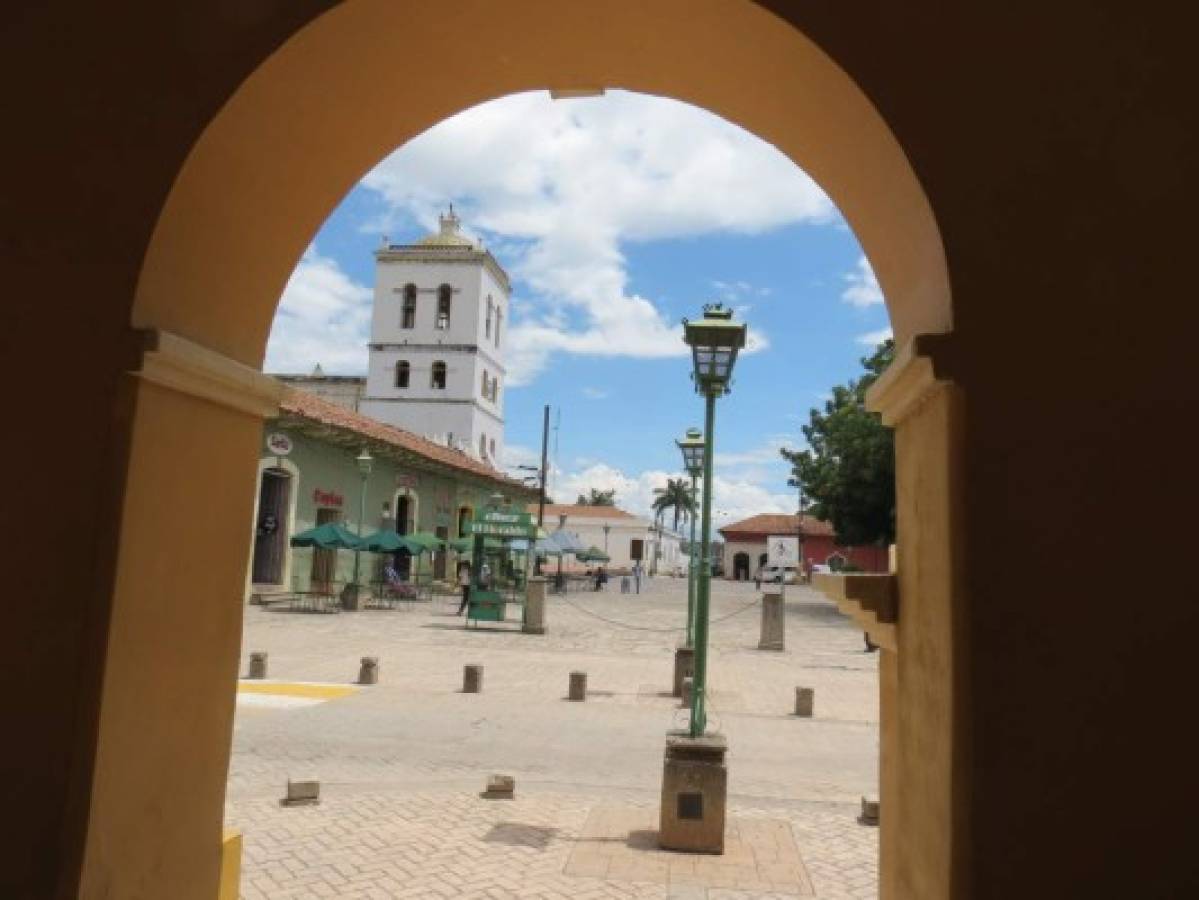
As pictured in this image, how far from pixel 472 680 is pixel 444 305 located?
114 feet

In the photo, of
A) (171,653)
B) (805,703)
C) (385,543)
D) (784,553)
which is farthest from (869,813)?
(784,553)

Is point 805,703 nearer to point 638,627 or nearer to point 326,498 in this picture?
point 638,627

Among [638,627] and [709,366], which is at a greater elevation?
[709,366]

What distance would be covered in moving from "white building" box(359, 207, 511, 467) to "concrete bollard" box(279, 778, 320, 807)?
3694cm

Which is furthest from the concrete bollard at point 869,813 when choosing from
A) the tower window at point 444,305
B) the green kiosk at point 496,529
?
the tower window at point 444,305

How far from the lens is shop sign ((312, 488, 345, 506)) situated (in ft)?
82.1

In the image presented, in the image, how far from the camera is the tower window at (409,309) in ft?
148

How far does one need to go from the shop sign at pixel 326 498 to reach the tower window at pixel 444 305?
1971cm

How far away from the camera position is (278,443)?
914 inches

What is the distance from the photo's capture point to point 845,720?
1153 centimetres

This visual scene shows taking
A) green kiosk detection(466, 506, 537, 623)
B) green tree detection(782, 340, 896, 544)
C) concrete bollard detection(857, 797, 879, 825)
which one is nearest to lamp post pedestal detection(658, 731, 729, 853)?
concrete bollard detection(857, 797, 879, 825)

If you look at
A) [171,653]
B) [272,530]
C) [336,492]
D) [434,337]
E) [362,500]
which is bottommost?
[171,653]

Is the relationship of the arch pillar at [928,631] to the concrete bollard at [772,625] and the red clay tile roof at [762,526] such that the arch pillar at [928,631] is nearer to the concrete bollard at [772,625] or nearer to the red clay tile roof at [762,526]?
the concrete bollard at [772,625]

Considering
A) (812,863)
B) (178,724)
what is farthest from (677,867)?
(178,724)
